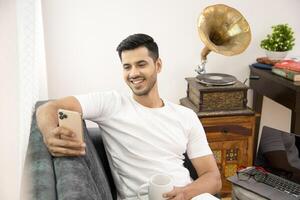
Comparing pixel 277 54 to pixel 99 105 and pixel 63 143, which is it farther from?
pixel 63 143

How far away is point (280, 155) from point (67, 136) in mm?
1156

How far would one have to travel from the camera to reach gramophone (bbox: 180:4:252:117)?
79.6 inches

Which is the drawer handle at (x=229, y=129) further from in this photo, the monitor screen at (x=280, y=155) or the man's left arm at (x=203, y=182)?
the man's left arm at (x=203, y=182)

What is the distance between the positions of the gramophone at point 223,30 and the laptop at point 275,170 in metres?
0.45

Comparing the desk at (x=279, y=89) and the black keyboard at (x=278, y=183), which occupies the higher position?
the desk at (x=279, y=89)

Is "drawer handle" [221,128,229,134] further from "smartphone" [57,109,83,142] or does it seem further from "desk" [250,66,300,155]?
"smartphone" [57,109,83,142]

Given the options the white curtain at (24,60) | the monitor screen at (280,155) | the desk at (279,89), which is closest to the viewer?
the white curtain at (24,60)

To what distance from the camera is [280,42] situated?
230 centimetres

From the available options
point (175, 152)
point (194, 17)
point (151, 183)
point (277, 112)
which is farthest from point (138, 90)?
point (277, 112)

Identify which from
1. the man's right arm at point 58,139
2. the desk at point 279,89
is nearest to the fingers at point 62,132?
the man's right arm at point 58,139

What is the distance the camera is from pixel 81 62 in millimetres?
2283

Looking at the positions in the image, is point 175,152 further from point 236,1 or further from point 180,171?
point 236,1

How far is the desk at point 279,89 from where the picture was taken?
199 cm

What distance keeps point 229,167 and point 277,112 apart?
823 mm
